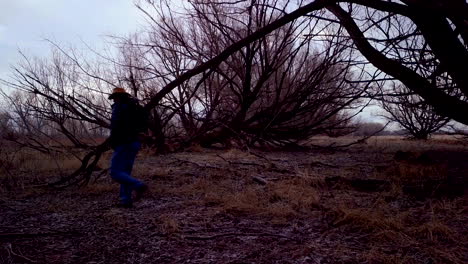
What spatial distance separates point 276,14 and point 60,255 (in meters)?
7.29

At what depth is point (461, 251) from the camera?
2826mm

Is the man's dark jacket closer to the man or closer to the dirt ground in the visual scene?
the man

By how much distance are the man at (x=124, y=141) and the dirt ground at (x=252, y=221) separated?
249 millimetres

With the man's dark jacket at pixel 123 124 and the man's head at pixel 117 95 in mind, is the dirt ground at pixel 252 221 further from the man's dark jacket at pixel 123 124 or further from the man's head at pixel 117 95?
the man's head at pixel 117 95

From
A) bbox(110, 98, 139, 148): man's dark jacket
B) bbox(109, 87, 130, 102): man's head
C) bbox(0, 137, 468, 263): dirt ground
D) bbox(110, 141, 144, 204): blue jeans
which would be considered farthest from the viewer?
bbox(109, 87, 130, 102): man's head

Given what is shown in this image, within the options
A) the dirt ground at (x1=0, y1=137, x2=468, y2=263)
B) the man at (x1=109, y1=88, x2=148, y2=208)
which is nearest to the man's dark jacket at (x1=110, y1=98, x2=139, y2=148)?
the man at (x1=109, y1=88, x2=148, y2=208)

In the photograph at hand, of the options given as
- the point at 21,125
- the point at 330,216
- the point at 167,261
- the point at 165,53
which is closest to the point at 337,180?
the point at 330,216

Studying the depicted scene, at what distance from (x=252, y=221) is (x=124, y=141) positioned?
2.05 metres

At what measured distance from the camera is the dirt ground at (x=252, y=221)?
9.68 ft

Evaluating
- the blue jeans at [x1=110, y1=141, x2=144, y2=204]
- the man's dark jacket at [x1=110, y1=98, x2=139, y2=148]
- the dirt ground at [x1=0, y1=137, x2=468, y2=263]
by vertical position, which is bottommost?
the dirt ground at [x1=0, y1=137, x2=468, y2=263]

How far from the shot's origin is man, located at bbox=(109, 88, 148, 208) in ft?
15.3

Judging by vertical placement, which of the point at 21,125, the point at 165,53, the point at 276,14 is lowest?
the point at 21,125

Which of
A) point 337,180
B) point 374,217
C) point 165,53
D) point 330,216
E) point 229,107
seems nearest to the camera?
point 374,217

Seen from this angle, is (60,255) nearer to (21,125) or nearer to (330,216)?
(330,216)
